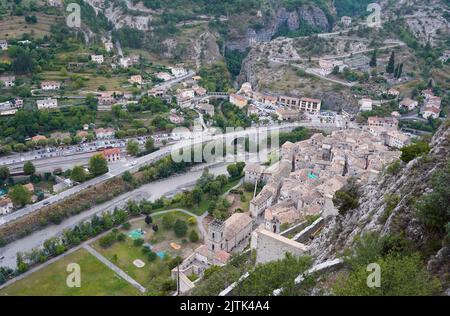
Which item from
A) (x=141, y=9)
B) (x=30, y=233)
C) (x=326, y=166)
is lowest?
(x=30, y=233)

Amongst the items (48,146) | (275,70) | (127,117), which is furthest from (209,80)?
(48,146)

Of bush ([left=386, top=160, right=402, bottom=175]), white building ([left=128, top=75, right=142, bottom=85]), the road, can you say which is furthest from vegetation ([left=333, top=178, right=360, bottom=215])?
white building ([left=128, top=75, right=142, bottom=85])

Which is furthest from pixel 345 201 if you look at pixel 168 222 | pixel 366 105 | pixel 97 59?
pixel 97 59

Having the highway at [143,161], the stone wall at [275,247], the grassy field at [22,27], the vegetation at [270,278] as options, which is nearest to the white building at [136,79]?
the grassy field at [22,27]

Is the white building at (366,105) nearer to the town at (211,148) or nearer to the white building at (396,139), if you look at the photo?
the town at (211,148)

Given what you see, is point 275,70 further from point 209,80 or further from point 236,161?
point 236,161

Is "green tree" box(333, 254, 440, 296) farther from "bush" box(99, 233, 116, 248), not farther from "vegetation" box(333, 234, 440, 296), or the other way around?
"bush" box(99, 233, 116, 248)
